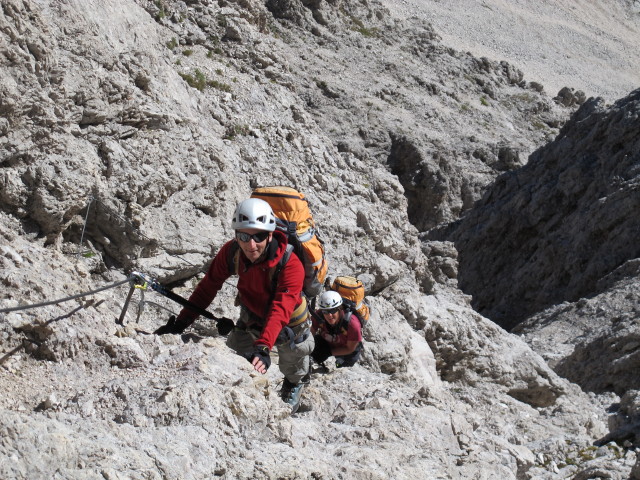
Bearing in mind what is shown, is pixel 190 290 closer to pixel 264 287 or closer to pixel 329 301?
pixel 329 301

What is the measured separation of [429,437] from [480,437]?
103 cm

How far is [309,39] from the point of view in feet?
116

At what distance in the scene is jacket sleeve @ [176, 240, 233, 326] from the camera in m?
6.27

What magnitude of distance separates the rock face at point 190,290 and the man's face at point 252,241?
2.74ft

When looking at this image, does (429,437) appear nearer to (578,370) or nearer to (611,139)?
(578,370)

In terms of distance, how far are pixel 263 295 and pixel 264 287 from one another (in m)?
0.09

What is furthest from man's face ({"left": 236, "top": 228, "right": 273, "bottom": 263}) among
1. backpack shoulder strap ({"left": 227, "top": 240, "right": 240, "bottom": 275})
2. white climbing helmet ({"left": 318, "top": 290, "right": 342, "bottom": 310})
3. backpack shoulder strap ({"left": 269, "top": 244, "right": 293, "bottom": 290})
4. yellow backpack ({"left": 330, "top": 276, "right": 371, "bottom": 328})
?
Result: yellow backpack ({"left": 330, "top": 276, "right": 371, "bottom": 328})

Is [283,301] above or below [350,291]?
above

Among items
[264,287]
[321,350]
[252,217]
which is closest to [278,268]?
[264,287]

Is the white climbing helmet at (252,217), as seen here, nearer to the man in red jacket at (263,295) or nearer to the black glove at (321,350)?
the man in red jacket at (263,295)

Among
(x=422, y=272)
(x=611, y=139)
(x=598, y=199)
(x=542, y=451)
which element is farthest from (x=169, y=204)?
(x=611, y=139)

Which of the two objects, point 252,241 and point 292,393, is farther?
point 292,393

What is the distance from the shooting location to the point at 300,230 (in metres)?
6.68

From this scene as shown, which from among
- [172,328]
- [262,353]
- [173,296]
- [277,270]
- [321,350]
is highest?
[277,270]
